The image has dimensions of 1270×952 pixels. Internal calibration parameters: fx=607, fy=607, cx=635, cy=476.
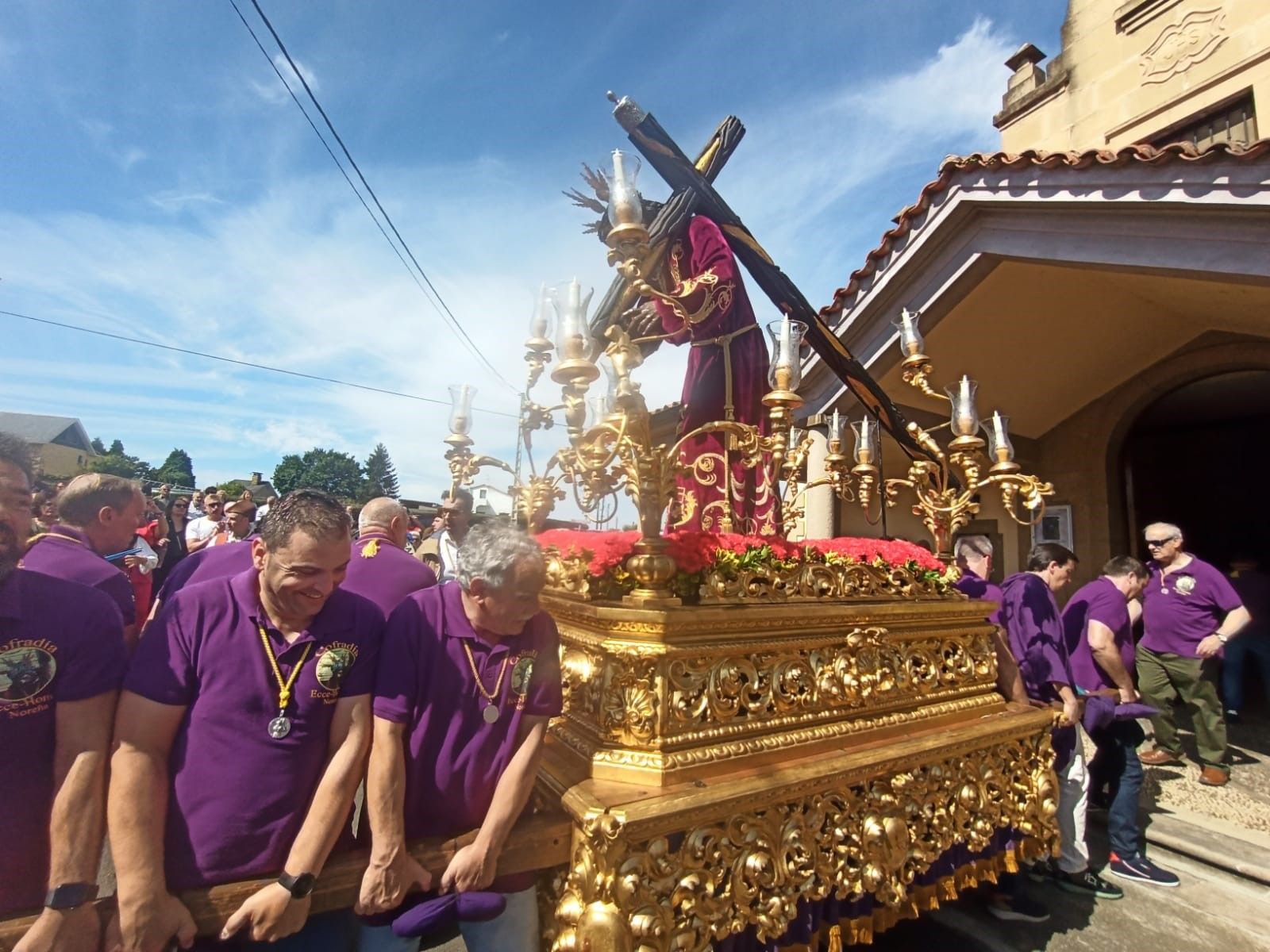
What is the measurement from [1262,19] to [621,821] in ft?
29.9

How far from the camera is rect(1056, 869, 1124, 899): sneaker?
314 cm

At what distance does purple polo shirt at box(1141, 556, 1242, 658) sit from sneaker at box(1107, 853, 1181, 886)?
2196 millimetres

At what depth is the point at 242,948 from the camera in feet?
4.98

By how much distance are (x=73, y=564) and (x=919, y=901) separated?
3.63 m

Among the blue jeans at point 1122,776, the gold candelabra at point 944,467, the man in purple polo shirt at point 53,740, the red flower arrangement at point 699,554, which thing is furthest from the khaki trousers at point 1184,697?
the man in purple polo shirt at point 53,740

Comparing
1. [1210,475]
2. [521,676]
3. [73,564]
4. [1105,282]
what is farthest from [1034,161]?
[1210,475]

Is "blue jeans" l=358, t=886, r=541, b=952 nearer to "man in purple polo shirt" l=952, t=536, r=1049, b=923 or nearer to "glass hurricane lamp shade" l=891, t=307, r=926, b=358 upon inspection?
"man in purple polo shirt" l=952, t=536, r=1049, b=923

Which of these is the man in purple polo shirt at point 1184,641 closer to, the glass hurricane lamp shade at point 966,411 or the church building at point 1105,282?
the church building at point 1105,282

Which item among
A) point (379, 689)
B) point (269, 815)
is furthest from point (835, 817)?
point (269, 815)

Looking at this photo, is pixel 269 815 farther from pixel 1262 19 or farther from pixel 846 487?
pixel 1262 19

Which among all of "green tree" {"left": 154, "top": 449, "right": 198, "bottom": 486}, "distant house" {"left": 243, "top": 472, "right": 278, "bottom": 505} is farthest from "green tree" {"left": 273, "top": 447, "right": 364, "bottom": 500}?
"distant house" {"left": 243, "top": 472, "right": 278, "bottom": 505}

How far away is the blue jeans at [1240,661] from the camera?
545 centimetres

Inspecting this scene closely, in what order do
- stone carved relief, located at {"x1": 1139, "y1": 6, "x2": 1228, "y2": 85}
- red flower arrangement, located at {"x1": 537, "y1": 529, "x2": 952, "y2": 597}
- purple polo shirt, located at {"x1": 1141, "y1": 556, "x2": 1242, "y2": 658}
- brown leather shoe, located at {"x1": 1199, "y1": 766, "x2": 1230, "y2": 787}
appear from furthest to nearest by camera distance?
stone carved relief, located at {"x1": 1139, "y1": 6, "x2": 1228, "y2": 85}
purple polo shirt, located at {"x1": 1141, "y1": 556, "x2": 1242, "y2": 658}
brown leather shoe, located at {"x1": 1199, "y1": 766, "x2": 1230, "y2": 787}
red flower arrangement, located at {"x1": 537, "y1": 529, "x2": 952, "y2": 597}

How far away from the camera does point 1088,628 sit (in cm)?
358
